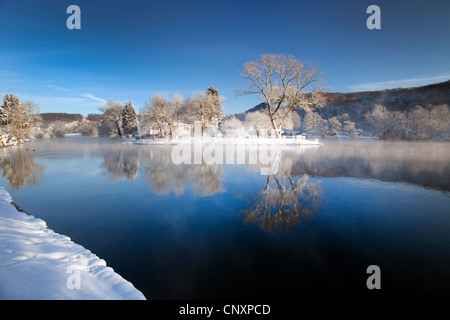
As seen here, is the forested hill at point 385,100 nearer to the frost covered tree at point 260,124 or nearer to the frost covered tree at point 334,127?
the frost covered tree at point 334,127

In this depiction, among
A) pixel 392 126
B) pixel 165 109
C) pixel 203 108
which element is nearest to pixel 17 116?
pixel 165 109

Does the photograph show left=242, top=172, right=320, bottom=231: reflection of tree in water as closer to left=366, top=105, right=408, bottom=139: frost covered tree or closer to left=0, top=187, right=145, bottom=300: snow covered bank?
left=0, top=187, right=145, bottom=300: snow covered bank

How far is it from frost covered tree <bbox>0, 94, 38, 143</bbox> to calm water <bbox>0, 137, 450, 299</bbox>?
44.2 metres

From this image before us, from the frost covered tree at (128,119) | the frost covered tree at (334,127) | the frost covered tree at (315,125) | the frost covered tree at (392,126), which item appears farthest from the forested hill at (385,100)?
the frost covered tree at (128,119)

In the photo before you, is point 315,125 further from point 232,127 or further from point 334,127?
point 232,127

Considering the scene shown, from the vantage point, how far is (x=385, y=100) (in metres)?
138

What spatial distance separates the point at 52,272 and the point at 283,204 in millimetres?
5517

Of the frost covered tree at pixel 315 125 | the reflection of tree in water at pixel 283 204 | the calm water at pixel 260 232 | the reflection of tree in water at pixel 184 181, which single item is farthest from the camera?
the frost covered tree at pixel 315 125

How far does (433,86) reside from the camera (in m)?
131

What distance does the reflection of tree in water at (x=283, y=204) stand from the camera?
5316mm

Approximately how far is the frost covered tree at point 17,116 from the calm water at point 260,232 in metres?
44.2

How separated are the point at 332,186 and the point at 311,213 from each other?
11.4 ft
